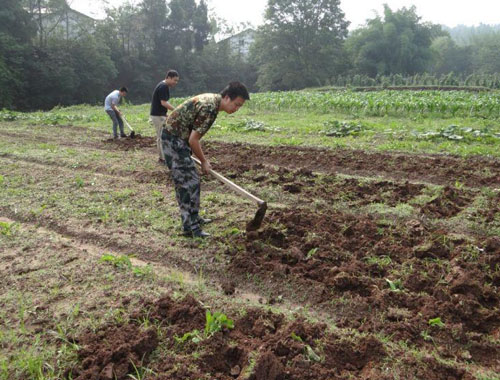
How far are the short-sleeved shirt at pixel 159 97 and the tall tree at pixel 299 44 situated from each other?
148ft

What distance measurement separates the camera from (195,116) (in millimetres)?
4578

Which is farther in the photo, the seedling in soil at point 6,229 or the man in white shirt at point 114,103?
the man in white shirt at point 114,103

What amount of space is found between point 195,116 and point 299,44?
178ft

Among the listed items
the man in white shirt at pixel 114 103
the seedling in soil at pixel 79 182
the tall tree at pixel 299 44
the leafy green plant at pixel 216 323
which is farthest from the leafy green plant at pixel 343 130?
the tall tree at pixel 299 44

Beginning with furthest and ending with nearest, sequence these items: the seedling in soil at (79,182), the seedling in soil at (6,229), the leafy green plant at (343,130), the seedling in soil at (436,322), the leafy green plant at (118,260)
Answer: the leafy green plant at (343,130) → the seedling in soil at (79,182) → the seedling in soil at (6,229) → the leafy green plant at (118,260) → the seedling in soil at (436,322)

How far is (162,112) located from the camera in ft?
28.5

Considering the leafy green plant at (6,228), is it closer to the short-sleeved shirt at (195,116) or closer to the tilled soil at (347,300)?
the short-sleeved shirt at (195,116)

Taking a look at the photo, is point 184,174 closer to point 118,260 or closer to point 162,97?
point 118,260

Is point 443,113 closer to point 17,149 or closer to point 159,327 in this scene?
point 17,149

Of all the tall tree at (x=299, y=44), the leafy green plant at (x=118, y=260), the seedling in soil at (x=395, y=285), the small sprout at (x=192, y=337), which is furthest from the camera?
the tall tree at (x=299, y=44)

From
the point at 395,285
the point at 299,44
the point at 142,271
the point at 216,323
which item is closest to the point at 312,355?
the point at 216,323

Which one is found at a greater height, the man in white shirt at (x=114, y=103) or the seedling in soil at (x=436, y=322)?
the man in white shirt at (x=114, y=103)

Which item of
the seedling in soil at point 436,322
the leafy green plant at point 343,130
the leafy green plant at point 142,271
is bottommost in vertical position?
the seedling in soil at point 436,322

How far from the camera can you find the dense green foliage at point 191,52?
1329 inches
